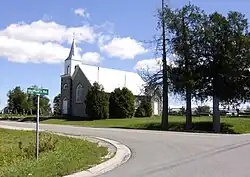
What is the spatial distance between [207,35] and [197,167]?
87.9 feet

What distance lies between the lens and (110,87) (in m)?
65.6

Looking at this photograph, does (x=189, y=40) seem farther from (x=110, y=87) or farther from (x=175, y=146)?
(x=110, y=87)

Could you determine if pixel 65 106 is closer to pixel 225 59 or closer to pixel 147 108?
pixel 147 108

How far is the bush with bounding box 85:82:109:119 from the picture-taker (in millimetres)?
56625

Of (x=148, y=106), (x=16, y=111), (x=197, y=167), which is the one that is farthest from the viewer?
(x=16, y=111)

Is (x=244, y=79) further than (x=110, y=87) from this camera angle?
No

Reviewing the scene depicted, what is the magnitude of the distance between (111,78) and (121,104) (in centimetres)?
1060

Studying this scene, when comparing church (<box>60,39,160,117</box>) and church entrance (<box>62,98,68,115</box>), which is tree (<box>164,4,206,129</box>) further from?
church entrance (<box>62,98,68,115</box>)

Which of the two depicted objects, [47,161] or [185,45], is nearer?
[47,161]

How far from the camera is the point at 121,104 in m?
58.7

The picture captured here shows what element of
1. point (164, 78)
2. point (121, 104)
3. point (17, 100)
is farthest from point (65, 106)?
point (164, 78)

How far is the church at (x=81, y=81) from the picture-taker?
6406 centimetres

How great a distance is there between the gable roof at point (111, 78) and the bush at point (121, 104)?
399cm

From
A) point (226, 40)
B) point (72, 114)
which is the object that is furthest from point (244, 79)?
point (72, 114)
